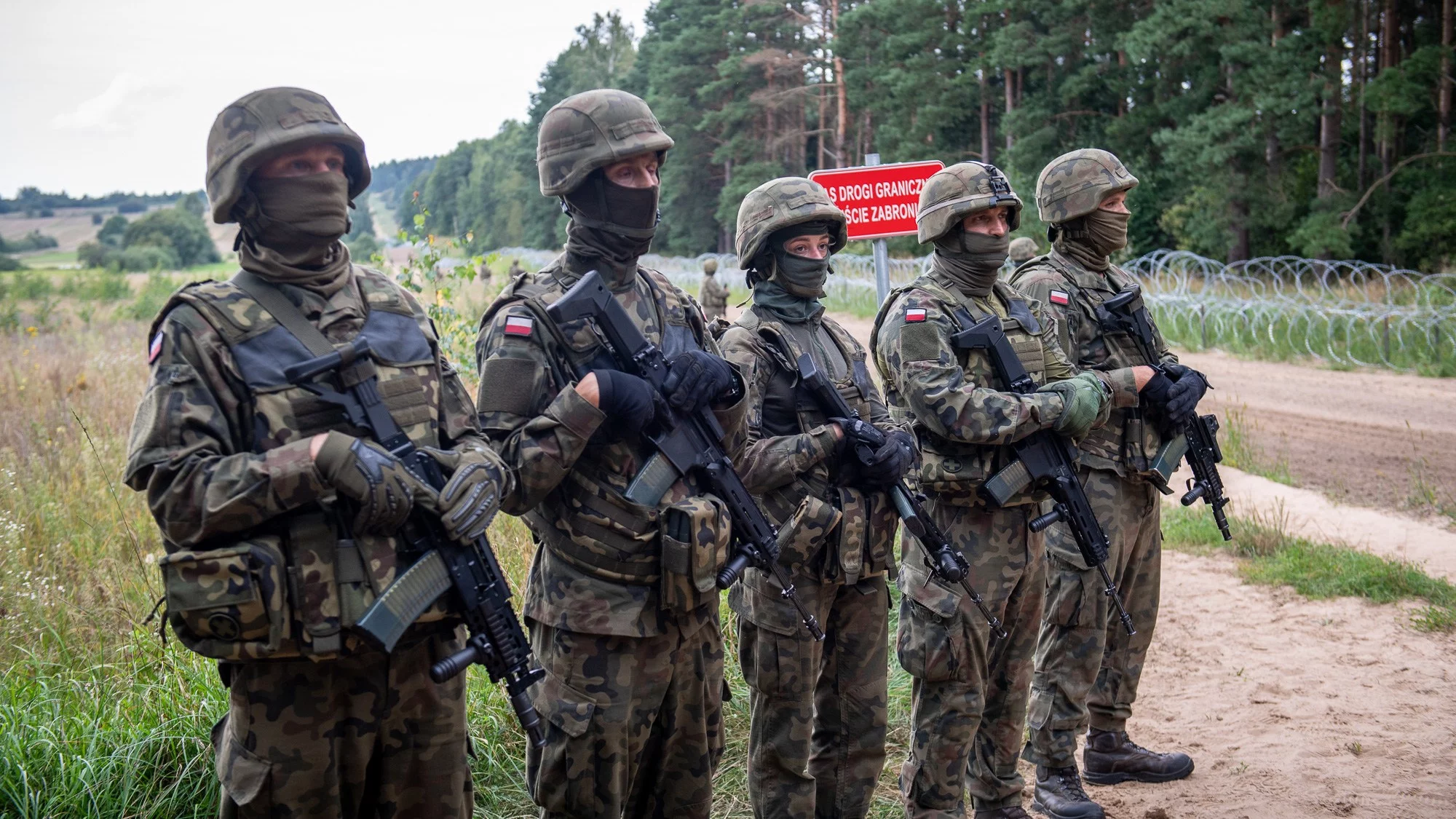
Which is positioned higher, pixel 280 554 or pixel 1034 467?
pixel 280 554

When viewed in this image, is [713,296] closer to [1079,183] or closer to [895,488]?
[1079,183]

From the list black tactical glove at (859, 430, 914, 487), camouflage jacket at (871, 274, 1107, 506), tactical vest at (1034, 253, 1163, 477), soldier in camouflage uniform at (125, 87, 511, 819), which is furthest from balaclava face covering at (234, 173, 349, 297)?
tactical vest at (1034, 253, 1163, 477)

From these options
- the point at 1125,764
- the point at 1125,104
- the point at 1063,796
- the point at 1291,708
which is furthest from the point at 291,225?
the point at 1125,104

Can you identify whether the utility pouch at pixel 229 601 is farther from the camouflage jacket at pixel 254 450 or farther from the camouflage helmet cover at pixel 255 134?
the camouflage helmet cover at pixel 255 134

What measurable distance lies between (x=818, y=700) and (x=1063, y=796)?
1.37 meters

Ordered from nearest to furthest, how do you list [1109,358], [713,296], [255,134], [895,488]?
[255,134]
[895,488]
[1109,358]
[713,296]

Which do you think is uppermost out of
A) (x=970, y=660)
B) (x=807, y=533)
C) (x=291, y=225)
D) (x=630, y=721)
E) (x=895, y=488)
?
(x=291, y=225)

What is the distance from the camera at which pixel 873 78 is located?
115 ft

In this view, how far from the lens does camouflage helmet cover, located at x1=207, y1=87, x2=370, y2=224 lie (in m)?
2.63

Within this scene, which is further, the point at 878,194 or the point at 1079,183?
the point at 878,194

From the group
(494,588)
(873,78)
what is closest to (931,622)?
(494,588)

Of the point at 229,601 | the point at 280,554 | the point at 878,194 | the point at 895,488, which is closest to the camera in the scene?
the point at 229,601

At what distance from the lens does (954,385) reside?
13.5ft

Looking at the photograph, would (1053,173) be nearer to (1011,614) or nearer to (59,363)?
(1011,614)
